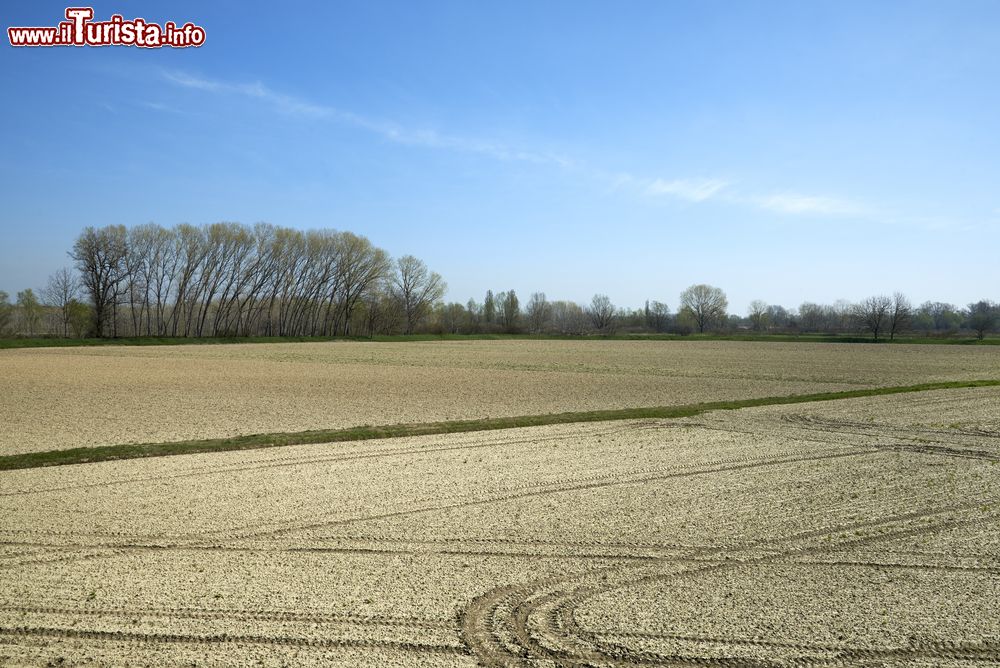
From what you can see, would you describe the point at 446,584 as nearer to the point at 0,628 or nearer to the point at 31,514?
the point at 0,628

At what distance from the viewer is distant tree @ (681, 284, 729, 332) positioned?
182 metres

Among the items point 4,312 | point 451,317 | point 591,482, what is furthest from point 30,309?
point 591,482

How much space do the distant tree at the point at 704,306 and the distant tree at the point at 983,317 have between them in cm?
5179

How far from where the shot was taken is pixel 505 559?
871 cm

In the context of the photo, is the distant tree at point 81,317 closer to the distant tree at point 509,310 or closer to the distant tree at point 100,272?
the distant tree at point 100,272

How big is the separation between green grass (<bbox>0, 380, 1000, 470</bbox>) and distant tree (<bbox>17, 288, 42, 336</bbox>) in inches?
4652

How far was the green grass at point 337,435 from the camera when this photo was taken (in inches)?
563

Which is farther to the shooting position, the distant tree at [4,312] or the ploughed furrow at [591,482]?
the distant tree at [4,312]

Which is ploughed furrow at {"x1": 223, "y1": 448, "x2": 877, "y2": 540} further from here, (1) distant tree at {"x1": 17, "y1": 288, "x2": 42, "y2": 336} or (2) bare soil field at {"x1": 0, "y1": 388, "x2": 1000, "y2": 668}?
(1) distant tree at {"x1": 17, "y1": 288, "x2": 42, "y2": 336}

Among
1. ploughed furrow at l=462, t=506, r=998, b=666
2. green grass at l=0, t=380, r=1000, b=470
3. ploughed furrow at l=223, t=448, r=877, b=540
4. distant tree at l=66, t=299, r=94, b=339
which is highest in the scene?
distant tree at l=66, t=299, r=94, b=339

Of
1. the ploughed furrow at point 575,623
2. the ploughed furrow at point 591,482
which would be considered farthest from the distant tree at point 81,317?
the ploughed furrow at point 575,623

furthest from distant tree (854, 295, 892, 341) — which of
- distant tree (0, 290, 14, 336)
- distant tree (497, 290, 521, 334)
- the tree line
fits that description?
distant tree (0, 290, 14, 336)

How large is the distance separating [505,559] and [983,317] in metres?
147

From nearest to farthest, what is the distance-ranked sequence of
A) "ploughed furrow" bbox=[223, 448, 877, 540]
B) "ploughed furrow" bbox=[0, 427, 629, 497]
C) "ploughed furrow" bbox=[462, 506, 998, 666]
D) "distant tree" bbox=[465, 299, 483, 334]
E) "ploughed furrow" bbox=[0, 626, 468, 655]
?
"ploughed furrow" bbox=[462, 506, 998, 666] → "ploughed furrow" bbox=[0, 626, 468, 655] → "ploughed furrow" bbox=[223, 448, 877, 540] → "ploughed furrow" bbox=[0, 427, 629, 497] → "distant tree" bbox=[465, 299, 483, 334]
